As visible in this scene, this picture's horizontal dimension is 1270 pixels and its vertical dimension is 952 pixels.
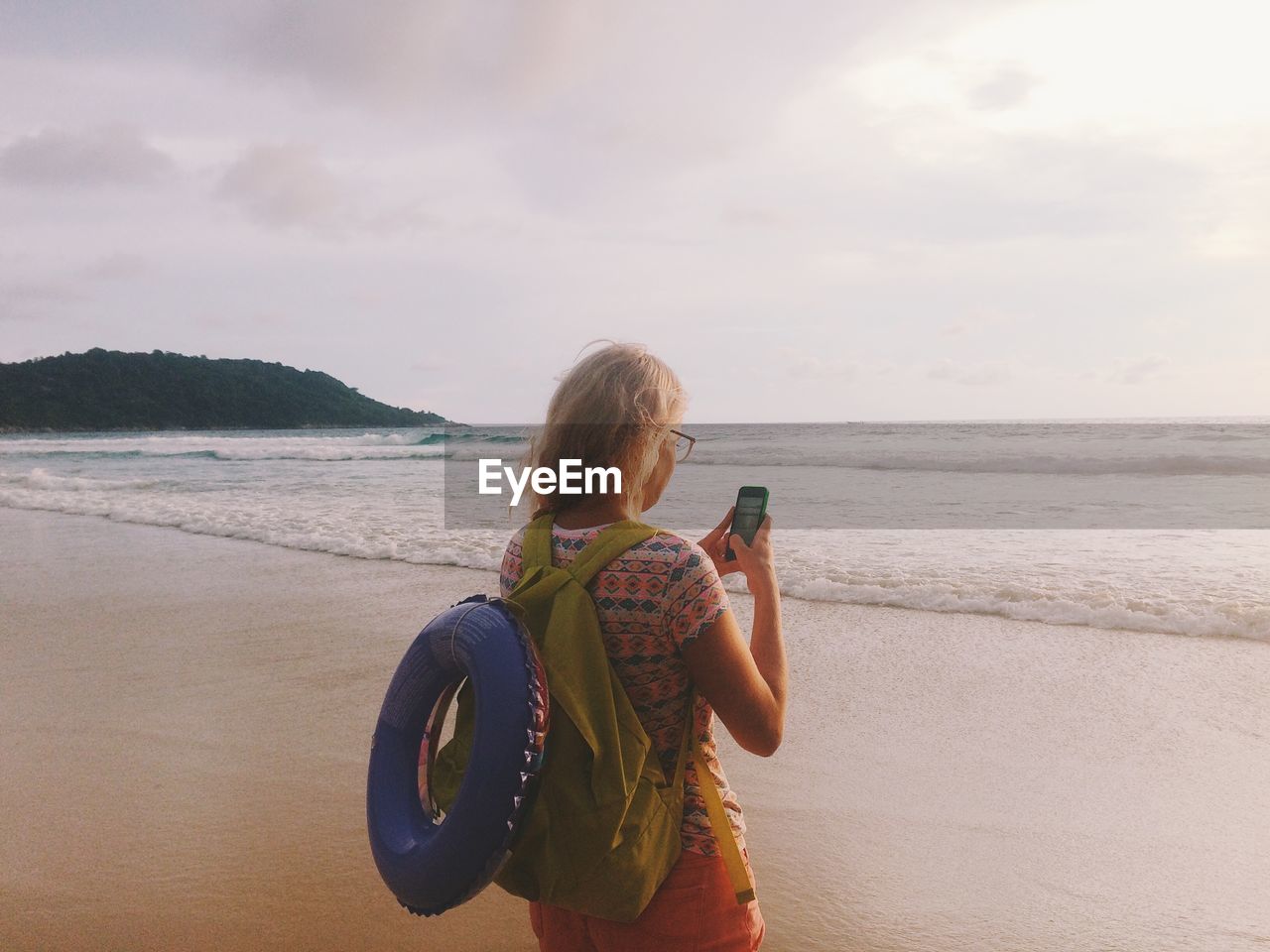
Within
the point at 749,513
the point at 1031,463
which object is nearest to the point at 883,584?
the point at 749,513

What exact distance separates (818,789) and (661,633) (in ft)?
7.61

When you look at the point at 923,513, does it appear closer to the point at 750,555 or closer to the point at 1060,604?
the point at 1060,604

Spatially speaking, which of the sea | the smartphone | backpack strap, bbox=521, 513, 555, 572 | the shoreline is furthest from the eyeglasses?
the shoreline

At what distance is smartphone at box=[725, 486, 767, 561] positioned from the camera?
75.5 inches

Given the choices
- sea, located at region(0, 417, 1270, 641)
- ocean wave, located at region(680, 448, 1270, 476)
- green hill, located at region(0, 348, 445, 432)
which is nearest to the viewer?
sea, located at region(0, 417, 1270, 641)

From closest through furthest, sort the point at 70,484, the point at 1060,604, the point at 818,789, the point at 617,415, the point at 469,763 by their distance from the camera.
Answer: the point at 469,763 < the point at 617,415 < the point at 818,789 < the point at 1060,604 < the point at 70,484

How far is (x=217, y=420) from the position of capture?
70.2 meters

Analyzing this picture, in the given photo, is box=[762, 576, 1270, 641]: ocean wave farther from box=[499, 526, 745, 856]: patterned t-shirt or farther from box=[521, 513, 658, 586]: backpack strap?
box=[521, 513, 658, 586]: backpack strap

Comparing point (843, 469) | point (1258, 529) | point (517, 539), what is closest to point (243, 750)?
point (517, 539)

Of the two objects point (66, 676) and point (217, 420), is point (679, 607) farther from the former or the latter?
point (217, 420)

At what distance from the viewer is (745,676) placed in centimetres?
162

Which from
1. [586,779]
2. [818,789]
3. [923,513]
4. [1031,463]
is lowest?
[818,789]

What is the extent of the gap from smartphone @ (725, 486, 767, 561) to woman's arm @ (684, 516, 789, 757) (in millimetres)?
188

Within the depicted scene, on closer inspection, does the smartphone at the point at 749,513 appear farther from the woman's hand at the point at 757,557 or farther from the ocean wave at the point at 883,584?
the ocean wave at the point at 883,584
